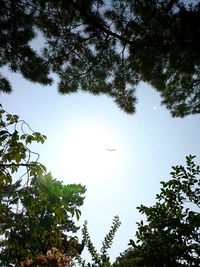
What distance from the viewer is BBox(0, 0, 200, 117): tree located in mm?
5480

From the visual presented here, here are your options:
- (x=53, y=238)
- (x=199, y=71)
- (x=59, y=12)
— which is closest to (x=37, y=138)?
(x=53, y=238)

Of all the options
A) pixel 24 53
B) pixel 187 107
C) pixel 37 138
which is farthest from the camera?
pixel 187 107

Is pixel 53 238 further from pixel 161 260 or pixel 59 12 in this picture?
pixel 59 12

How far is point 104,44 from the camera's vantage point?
240 inches

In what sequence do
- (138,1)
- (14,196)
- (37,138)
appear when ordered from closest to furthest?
(14,196)
(37,138)
(138,1)

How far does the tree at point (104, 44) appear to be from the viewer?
548cm

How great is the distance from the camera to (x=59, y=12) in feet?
18.8

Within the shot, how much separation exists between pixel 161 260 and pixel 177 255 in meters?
0.23

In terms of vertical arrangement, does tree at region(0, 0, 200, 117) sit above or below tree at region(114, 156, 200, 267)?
above

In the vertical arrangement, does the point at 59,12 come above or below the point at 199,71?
above

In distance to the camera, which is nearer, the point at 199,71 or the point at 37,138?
the point at 37,138

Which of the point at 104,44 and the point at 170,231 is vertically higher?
the point at 104,44

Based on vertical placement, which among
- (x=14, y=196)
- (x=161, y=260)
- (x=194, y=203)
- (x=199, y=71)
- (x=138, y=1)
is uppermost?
(x=138, y=1)

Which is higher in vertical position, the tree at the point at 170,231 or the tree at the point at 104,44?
the tree at the point at 104,44
